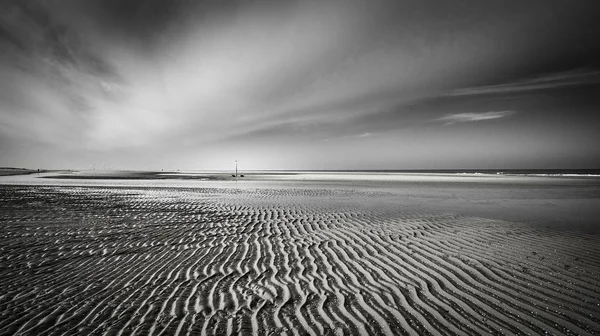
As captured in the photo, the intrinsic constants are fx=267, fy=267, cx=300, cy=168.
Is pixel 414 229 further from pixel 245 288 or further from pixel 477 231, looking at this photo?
pixel 245 288

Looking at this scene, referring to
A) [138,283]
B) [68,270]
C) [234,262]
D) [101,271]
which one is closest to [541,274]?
[234,262]

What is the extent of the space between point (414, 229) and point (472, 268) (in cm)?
367

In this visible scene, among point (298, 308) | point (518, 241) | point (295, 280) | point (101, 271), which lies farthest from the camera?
point (518, 241)

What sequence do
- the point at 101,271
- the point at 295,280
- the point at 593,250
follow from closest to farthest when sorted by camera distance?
the point at 295,280
the point at 101,271
the point at 593,250

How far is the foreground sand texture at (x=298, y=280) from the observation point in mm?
3559

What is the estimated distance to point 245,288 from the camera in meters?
4.65

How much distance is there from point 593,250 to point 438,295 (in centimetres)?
558

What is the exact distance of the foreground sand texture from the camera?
140 inches

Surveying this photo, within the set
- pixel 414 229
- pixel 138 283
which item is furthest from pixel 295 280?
pixel 414 229

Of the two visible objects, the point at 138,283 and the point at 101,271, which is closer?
the point at 138,283

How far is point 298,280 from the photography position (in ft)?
16.4

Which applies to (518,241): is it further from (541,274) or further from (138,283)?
(138,283)

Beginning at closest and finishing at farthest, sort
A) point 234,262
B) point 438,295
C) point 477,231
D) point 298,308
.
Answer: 1. point 298,308
2. point 438,295
3. point 234,262
4. point 477,231

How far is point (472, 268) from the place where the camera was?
5.54 m
